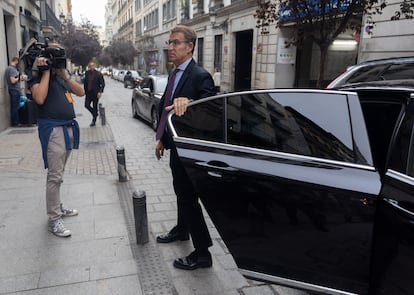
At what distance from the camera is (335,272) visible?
2137 mm

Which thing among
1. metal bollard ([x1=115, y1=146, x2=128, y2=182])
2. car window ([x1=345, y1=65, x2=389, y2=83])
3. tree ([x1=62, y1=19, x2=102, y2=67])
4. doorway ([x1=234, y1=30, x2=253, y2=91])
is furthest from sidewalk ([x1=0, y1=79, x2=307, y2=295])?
tree ([x1=62, y1=19, x2=102, y2=67])

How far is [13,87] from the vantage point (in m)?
9.96

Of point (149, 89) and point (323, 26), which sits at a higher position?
point (323, 26)

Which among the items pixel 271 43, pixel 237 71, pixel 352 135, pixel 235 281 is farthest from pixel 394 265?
pixel 237 71

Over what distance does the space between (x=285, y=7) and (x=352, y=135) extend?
6964 mm

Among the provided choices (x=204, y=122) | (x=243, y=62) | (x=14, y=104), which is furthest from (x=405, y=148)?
(x=243, y=62)

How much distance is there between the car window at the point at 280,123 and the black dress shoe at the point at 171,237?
1.36 metres

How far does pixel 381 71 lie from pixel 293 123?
363 centimetres

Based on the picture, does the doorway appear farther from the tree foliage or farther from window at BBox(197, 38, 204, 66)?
the tree foliage

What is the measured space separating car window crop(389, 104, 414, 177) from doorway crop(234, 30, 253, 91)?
20.2 metres

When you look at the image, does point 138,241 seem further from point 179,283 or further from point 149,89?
point 149,89

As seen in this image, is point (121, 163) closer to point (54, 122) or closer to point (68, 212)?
point (68, 212)

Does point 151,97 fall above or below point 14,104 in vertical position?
above

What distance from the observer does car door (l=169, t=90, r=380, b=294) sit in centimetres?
205
